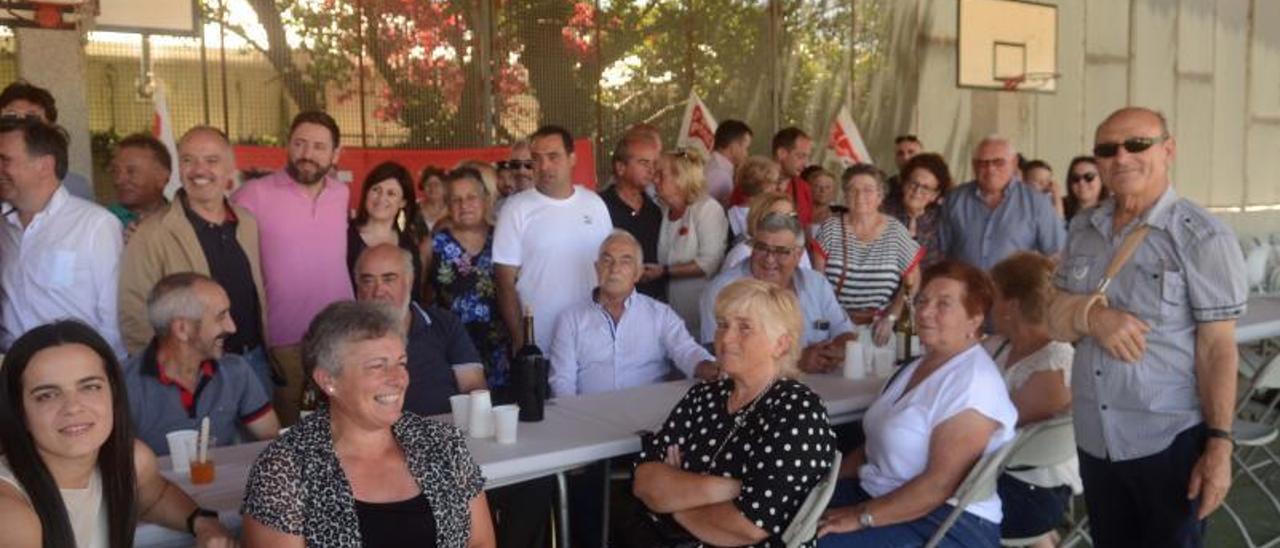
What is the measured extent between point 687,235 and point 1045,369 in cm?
216

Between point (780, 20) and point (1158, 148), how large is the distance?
23.3 feet

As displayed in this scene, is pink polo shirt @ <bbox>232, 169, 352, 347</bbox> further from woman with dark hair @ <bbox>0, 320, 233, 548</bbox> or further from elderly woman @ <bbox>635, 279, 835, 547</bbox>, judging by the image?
woman with dark hair @ <bbox>0, 320, 233, 548</bbox>

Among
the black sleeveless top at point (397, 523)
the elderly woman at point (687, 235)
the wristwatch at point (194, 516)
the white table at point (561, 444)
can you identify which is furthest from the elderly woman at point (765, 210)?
the wristwatch at point (194, 516)

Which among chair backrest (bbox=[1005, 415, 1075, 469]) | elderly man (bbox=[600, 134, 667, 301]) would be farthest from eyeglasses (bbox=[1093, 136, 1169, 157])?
elderly man (bbox=[600, 134, 667, 301])

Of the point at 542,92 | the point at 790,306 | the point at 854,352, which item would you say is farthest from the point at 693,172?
the point at 542,92

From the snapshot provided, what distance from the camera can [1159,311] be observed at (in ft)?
8.81

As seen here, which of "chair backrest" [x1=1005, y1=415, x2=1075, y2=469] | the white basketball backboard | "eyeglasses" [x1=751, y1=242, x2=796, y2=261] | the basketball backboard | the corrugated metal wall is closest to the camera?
"chair backrest" [x1=1005, y1=415, x2=1075, y2=469]

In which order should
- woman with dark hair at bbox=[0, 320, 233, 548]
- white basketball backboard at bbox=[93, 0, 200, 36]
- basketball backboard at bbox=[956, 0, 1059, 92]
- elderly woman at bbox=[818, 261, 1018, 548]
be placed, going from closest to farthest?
1. woman with dark hair at bbox=[0, 320, 233, 548]
2. elderly woman at bbox=[818, 261, 1018, 548]
3. white basketball backboard at bbox=[93, 0, 200, 36]
4. basketball backboard at bbox=[956, 0, 1059, 92]

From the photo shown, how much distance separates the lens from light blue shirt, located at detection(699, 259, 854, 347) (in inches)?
169

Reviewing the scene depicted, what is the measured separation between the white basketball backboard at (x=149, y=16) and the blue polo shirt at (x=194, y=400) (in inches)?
169

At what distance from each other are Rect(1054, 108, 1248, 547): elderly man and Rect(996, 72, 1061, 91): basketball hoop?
8.75 metres

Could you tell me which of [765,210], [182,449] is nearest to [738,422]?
[182,449]

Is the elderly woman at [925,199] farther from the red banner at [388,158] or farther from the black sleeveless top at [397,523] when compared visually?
the black sleeveless top at [397,523]

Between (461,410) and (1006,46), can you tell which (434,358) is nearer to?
(461,410)
